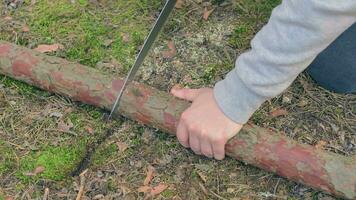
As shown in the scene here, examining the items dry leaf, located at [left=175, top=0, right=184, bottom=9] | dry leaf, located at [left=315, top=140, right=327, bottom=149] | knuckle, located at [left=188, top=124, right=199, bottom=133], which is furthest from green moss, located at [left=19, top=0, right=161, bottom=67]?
dry leaf, located at [left=315, top=140, right=327, bottom=149]

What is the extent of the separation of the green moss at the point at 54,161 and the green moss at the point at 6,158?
42mm

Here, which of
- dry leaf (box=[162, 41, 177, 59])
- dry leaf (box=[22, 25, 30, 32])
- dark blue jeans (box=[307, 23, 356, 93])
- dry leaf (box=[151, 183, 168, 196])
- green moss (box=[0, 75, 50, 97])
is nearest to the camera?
dry leaf (box=[151, 183, 168, 196])

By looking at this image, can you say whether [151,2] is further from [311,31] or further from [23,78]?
[311,31]

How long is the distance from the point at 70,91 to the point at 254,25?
1059mm

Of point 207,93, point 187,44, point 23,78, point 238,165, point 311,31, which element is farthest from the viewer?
point 187,44

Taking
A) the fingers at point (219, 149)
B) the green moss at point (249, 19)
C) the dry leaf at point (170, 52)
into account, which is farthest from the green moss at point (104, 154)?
the green moss at point (249, 19)

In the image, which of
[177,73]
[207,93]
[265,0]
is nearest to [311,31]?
[207,93]

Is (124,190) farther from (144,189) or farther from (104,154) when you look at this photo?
(104,154)

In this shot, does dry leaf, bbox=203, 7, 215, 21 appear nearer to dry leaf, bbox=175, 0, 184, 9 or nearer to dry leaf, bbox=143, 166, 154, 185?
dry leaf, bbox=175, 0, 184, 9

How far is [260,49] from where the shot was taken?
5.76 feet

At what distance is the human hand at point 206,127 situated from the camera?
1.97 m

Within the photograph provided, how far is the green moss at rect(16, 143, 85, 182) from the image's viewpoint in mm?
2262

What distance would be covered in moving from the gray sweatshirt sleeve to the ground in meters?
0.45

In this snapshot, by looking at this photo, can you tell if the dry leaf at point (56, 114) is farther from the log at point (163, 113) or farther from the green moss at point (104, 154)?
the green moss at point (104, 154)
